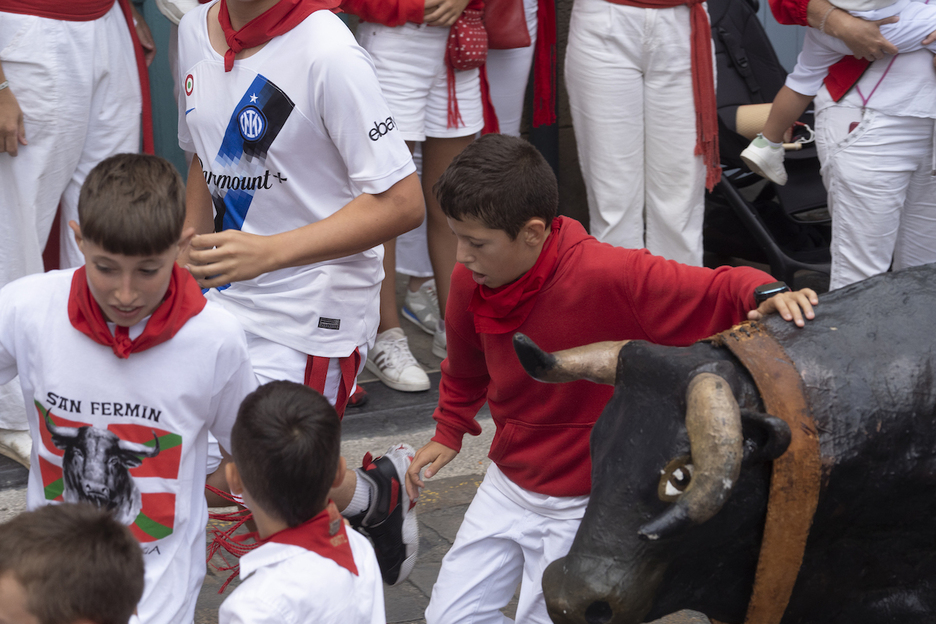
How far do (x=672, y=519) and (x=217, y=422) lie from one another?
3.80ft

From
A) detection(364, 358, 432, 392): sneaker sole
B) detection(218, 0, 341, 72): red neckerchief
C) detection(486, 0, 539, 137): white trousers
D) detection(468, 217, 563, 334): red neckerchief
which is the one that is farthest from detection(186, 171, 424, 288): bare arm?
detection(486, 0, 539, 137): white trousers

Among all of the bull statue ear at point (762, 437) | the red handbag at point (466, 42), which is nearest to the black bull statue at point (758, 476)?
the bull statue ear at point (762, 437)

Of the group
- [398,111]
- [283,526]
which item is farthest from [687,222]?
[283,526]

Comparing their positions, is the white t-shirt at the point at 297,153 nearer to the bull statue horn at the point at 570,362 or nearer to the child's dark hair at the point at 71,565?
the bull statue horn at the point at 570,362

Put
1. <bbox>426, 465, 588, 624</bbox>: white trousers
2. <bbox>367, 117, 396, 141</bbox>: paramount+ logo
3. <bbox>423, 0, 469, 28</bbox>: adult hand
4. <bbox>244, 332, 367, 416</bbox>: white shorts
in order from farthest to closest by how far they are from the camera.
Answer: <bbox>423, 0, 469, 28</bbox>: adult hand → <bbox>244, 332, 367, 416</bbox>: white shorts → <bbox>367, 117, 396, 141</bbox>: paramount+ logo → <bbox>426, 465, 588, 624</bbox>: white trousers

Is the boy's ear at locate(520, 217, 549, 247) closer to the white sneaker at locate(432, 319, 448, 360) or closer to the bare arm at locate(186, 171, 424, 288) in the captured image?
the bare arm at locate(186, 171, 424, 288)

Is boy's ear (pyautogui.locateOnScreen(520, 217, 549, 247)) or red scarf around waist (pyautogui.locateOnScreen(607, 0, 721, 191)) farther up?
boy's ear (pyautogui.locateOnScreen(520, 217, 549, 247))

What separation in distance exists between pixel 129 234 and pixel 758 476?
1.34m

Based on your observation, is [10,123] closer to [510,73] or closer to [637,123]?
[510,73]

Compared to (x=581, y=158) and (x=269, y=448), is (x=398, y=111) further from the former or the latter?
(x=269, y=448)

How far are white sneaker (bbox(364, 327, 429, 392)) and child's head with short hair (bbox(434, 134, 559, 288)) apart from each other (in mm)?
2077

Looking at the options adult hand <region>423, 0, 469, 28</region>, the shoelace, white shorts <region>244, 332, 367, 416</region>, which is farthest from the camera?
the shoelace

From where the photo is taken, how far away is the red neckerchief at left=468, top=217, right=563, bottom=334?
2.64 meters

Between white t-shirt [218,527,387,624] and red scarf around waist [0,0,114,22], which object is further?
red scarf around waist [0,0,114,22]
